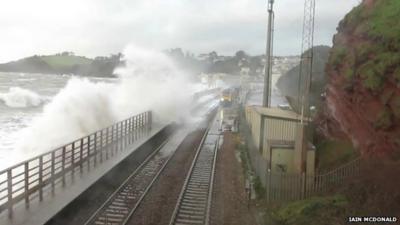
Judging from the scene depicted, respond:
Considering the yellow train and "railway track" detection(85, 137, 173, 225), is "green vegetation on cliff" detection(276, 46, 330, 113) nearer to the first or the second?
the yellow train

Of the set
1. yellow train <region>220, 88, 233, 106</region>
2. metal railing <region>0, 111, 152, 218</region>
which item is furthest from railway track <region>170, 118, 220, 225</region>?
yellow train <region>220, 88, 233, 106</region>

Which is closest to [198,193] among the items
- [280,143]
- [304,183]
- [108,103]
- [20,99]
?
[280,143]

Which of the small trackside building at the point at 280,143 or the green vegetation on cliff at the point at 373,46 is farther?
the small trackside building at the point at 280,143

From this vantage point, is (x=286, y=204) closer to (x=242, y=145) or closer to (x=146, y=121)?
(x=242, y=145)

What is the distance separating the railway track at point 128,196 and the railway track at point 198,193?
3.82ft

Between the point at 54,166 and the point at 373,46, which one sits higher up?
the point at 373,46

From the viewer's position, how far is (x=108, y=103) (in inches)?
1321

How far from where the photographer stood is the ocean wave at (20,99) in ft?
218

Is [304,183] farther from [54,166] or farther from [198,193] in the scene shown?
[54,166]

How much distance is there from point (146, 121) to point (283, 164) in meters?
14.8

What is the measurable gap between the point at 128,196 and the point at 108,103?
65.8 feet

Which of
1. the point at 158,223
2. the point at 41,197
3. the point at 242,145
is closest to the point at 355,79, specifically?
the point at 158,223

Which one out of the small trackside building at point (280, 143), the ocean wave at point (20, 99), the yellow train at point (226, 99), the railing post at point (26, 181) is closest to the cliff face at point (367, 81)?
the small trackside building at point (280, 143)

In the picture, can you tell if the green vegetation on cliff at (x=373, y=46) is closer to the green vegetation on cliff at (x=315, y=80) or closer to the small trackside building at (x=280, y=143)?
the green vegetation on cliff at (x=315, y=80)
